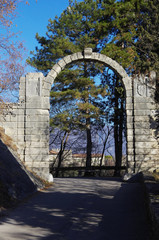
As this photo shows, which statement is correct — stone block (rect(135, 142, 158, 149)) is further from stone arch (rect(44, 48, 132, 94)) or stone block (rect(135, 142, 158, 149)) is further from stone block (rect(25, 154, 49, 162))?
stone block (rect(25, 154, 49, 162))

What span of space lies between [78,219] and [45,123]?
693cm

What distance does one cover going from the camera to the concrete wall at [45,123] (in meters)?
12.2

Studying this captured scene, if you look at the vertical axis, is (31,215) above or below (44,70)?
below

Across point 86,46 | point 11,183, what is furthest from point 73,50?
point 11,183

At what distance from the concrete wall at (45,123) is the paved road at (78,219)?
386 centimetres

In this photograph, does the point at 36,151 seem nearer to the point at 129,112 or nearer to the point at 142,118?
the point at 129,112

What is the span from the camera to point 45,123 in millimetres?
12406

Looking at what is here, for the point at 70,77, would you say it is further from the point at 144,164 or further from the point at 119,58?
the point at 144,164

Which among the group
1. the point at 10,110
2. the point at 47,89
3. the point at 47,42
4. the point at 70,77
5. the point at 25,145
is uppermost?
the point at 47,42

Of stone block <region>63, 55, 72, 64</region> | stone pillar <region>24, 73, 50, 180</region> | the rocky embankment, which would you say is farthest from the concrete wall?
the rocky embankment

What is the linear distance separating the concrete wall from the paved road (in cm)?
386

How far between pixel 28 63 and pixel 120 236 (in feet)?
57.1

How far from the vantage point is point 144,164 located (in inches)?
480

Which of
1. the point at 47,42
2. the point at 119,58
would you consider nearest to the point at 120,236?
the point at 119,58
